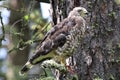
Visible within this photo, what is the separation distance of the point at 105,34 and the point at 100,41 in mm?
78

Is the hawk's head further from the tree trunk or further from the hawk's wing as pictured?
the tree trunk

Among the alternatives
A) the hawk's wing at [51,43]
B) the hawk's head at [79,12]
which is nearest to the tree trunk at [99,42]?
the hawk's head at [79,12]

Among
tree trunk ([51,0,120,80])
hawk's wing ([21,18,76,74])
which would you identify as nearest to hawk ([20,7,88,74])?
hawk's wing ([21,18,76,74])

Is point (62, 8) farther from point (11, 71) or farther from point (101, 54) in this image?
point (11, 71)

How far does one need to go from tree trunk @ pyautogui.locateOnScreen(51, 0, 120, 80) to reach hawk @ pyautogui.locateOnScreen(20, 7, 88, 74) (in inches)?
12.4

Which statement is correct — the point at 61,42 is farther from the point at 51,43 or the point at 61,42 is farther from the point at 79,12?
the point at 79,12

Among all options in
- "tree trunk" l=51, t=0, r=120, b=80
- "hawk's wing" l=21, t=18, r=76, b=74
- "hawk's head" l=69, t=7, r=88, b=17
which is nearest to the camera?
"hawk's wing" l=21, t=18, r=76, b=74

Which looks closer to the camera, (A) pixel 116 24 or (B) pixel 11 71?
(A) pixel 116 24

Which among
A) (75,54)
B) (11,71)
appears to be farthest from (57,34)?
(11,71)

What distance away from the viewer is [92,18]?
3.72 metres

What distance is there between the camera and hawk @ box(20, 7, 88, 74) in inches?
127

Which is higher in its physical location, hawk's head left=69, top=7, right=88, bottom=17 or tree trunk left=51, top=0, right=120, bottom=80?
hawk's head left=69, top=7, right=88, bottom=17

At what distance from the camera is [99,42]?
12.1ft

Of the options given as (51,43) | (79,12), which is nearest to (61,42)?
(51,43)
